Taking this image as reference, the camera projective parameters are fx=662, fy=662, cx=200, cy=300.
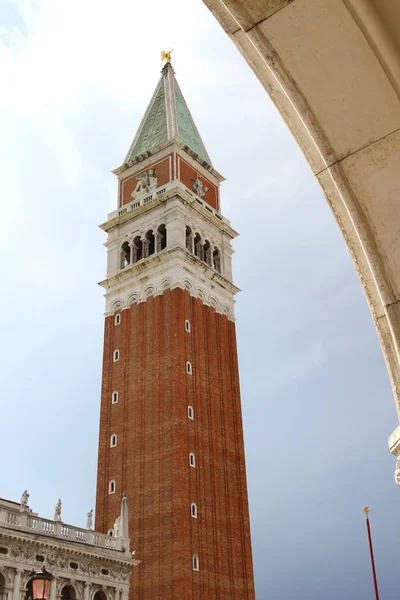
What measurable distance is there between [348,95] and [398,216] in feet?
1.82

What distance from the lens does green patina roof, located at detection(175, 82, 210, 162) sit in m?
54.5

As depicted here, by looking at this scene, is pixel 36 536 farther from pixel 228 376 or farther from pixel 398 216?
pixel 398 216

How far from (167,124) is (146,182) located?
632 centimetres

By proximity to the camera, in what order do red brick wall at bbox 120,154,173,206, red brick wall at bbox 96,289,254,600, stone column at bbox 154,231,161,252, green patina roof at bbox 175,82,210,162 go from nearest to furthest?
red brick wall at bbox 96,289,254,600, stone column at bbox 154,231,161,252, red brick wall at bbox 120,154,173,206, green patina roof at bbox 175,82,210,162

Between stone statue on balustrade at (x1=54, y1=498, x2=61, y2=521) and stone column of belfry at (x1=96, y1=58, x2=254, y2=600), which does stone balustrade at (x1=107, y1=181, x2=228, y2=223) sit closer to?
stone column of belfry at (x1=96, y1=58, x2=254, y2=600)

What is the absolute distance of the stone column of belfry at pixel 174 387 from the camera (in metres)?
36.9

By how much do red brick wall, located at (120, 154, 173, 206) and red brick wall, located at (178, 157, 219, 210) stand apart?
118 centimetres

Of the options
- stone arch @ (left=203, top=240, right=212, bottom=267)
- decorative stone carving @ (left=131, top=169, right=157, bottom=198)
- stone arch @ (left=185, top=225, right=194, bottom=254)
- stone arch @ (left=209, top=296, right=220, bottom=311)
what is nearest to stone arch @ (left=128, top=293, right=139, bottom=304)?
stone arch @ (left=185, top=225, right=194, bottom=254)

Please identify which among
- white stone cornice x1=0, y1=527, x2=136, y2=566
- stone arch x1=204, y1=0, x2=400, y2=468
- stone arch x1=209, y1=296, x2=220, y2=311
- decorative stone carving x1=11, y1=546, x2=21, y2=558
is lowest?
stone arch x1=204, y1=0, x2=400, y2=468

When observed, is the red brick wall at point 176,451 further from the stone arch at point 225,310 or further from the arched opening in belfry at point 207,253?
the arched opening in belfry at point 207,253

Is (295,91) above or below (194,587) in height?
below

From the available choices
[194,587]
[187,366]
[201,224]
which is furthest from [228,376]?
[194,587]

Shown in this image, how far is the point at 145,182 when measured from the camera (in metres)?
51.3

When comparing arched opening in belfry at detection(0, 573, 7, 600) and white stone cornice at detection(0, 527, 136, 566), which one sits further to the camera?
white stone cornice at detection(0, 527, 136, 566)
